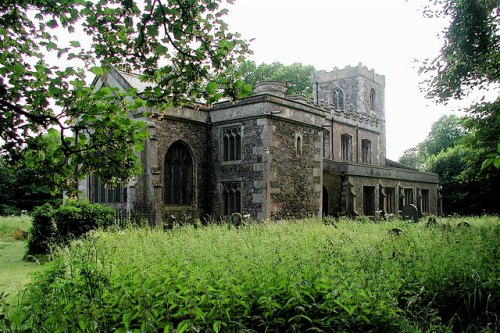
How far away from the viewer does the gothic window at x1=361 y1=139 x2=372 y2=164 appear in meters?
33.3

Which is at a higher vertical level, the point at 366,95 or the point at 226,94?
the point at 366,95

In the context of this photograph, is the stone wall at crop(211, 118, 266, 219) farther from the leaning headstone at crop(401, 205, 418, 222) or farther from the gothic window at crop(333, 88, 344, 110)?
the gothic window at crop(333, 88, 344, 110)

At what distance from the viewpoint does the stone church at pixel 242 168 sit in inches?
704

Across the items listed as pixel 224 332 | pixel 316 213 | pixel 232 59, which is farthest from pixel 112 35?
pixel 316 213

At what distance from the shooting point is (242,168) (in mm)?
18609

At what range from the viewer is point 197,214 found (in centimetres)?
1934

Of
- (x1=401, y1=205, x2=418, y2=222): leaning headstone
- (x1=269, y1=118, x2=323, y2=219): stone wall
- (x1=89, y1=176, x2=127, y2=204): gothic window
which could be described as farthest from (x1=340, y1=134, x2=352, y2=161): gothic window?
(x1=89, y1=176, x2=127, y2=204): gothic window

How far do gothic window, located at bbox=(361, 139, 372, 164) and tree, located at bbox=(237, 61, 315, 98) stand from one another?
12.4 meters

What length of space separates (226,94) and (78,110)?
1.72 m

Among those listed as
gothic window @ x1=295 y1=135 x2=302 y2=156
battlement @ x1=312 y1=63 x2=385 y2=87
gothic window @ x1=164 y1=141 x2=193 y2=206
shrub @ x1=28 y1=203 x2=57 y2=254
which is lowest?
shrub @ x1=28 y1=203 x2=57 y2=254

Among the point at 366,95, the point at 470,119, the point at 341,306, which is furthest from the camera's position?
the point at 366,95

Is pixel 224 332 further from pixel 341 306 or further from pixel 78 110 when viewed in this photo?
pixel 78 110

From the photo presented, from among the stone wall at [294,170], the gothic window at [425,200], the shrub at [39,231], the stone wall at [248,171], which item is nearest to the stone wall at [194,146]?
the stone wall at [248,171]

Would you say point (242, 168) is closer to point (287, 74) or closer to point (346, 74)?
point (346, 74)
